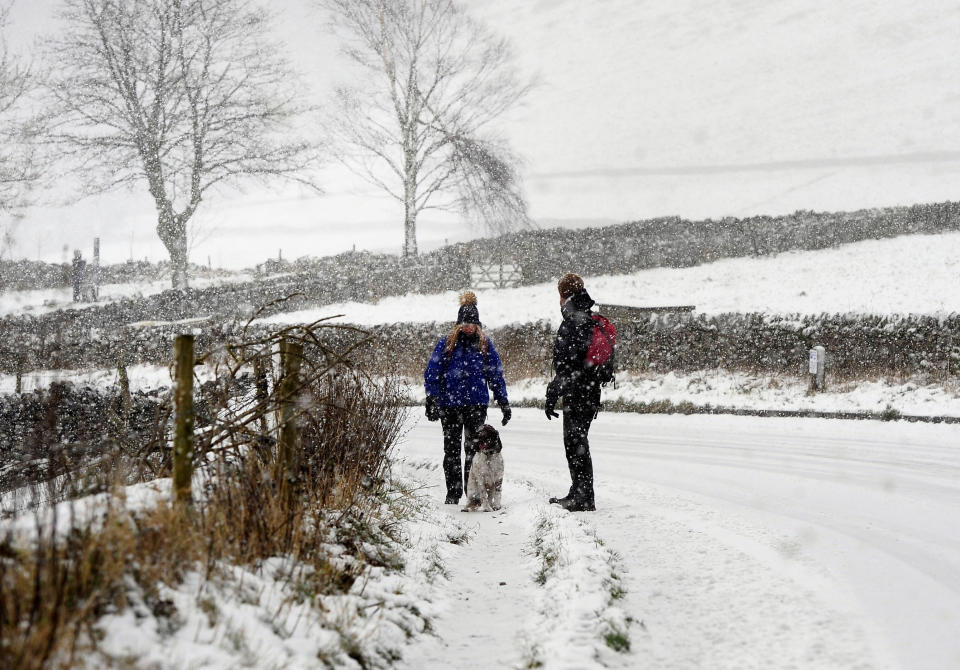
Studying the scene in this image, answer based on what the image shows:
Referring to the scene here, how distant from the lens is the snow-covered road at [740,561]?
12.8 ft

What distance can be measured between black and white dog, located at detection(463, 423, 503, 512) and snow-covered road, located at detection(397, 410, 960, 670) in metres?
0.22

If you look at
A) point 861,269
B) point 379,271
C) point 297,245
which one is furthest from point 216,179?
point 861,269

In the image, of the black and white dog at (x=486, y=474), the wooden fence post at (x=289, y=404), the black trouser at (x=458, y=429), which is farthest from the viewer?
the black trouser at (x=458, y=429)

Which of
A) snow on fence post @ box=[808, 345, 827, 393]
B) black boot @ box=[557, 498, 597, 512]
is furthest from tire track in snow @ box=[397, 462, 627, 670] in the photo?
snow on fence post @ box=[808, 345, 827, 393]

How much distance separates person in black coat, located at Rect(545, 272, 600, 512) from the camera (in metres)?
6.86

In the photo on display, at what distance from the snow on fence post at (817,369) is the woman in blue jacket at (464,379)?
29.5 feet

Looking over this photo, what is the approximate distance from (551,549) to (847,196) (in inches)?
1437

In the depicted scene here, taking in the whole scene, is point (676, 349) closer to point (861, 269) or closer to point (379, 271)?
point (861, 269)

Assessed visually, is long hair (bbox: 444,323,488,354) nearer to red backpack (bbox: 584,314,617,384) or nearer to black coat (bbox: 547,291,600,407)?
black coat (bbox: 547,291,600,407)

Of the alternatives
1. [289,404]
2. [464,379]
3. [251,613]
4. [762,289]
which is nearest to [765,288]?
[762,289]

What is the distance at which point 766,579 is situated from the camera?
4.89m

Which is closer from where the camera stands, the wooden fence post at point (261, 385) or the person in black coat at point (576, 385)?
the wooden fence post at point (261, 385)

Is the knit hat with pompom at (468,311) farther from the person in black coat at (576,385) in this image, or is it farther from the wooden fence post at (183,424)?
the wooden fence post at (183,424)

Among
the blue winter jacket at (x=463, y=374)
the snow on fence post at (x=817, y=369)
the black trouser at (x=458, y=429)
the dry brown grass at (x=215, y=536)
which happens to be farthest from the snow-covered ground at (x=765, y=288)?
the dry brown grass at (x=215, y=536)
